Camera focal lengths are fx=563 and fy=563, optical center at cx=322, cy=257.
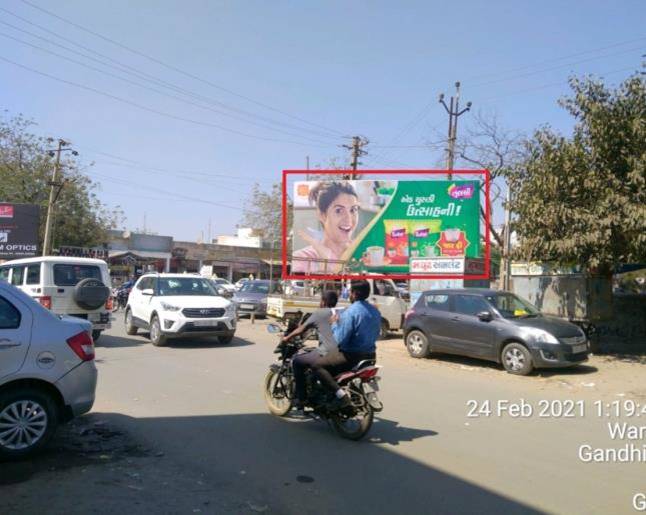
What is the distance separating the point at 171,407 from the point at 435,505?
4.09 m

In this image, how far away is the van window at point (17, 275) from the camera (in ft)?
42.1

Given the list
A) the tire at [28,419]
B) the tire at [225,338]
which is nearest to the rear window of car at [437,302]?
the tire at [225,338]

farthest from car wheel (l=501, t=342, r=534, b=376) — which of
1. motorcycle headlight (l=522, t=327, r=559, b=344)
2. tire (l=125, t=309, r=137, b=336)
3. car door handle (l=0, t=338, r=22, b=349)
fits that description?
tire (l=125, t=309, r=137, b=336)

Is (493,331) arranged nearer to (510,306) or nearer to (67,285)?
(510,306)

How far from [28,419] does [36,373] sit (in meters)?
0.42

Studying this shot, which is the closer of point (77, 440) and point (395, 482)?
point (395, 482)

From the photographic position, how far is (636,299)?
17047 millimetres

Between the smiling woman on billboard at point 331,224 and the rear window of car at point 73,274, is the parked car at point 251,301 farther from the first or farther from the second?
the rear window of car at point 73,274

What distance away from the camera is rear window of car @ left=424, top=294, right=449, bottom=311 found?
39.8ft

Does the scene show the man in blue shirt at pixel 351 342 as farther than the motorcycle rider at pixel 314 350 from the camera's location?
No

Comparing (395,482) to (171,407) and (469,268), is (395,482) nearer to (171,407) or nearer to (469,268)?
(171,407)

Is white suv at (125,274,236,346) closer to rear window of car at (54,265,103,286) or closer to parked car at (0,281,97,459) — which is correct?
rear window of car at (54,265,103,286)

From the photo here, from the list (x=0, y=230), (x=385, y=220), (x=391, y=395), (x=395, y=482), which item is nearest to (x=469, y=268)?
(x=385, y=220)

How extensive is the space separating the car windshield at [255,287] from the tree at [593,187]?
1279 cm
